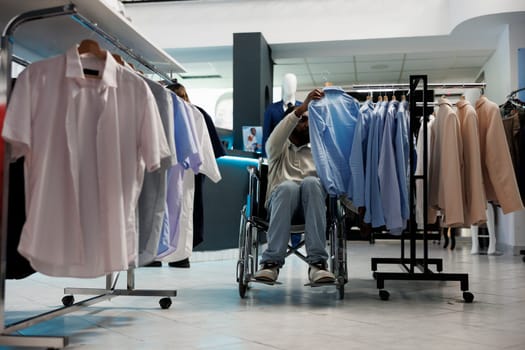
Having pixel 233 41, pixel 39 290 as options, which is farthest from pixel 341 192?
pixel 233 41

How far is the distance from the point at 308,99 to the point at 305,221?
26.2 inches

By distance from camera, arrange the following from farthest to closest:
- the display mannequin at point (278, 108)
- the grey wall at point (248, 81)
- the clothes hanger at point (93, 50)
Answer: the grey wall at point (248, 81) < the display mannequin at point (278, 108) < the clothes hanger at point (93, 50)

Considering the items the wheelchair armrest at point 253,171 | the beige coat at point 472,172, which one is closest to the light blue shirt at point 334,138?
the wheelchair armrest at point 253,171

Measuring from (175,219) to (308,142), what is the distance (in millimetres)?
1229

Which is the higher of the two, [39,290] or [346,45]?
[346,45]

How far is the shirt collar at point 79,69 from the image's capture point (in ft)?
5.94

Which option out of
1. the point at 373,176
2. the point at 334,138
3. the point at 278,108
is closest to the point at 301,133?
the point at 334,138

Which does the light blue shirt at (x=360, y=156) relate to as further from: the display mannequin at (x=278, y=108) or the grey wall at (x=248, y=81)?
the grey wall at (x=248, y=81)

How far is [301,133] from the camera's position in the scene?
11.1ft

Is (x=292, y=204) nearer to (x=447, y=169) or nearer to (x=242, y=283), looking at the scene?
(x=242, y=283)

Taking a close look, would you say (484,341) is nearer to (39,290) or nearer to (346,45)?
(39,290)

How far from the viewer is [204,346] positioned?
6.30 ft

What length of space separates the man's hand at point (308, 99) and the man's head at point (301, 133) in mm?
211

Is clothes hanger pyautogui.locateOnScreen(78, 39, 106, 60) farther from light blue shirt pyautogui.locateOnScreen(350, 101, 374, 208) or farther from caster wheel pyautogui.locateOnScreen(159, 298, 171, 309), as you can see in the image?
light blue shirt pyautogui.locateOnScreen(350, 101, 374, 208)
